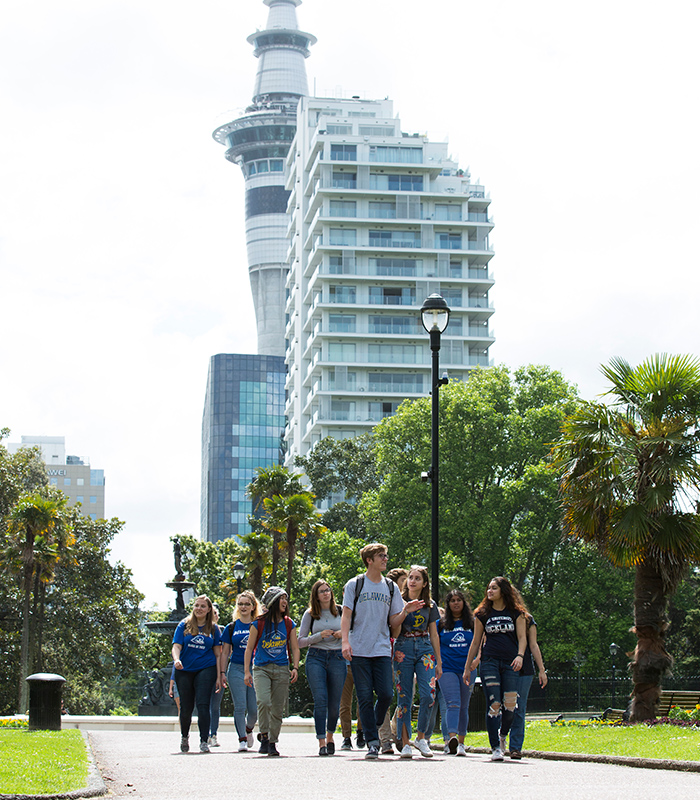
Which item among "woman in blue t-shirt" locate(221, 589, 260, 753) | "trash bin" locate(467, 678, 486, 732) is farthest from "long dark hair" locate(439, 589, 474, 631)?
"trash bin" locate(467, 678, 486, 732)

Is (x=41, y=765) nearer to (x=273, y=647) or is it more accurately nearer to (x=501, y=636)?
(x=273, y=647)

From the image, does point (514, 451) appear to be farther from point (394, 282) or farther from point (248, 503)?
point (248, 503)

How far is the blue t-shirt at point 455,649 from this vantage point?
38.6 ft

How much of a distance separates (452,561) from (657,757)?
32.9 metres

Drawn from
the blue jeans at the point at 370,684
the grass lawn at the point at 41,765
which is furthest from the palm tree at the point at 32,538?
the blue jeans at the point at 370,684

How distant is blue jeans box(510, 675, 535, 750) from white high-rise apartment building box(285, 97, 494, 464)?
85871 millimetres

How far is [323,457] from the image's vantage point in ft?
253

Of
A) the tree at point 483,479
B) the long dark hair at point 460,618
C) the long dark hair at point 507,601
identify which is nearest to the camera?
the long dark hair at point 507,601

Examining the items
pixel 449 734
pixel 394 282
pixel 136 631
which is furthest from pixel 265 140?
pixel 449 734

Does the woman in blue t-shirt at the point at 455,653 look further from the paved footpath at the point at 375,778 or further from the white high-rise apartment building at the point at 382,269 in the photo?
the white high-rise apartment building at the point at 382,269

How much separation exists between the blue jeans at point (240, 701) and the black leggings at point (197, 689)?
0.89 metres

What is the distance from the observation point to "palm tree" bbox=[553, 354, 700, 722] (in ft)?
57.3

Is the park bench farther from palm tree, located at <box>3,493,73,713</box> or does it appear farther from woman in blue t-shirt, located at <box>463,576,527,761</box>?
palm tree, located at <box>3,493,73,713</box>

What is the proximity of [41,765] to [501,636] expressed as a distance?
13.6 feet
